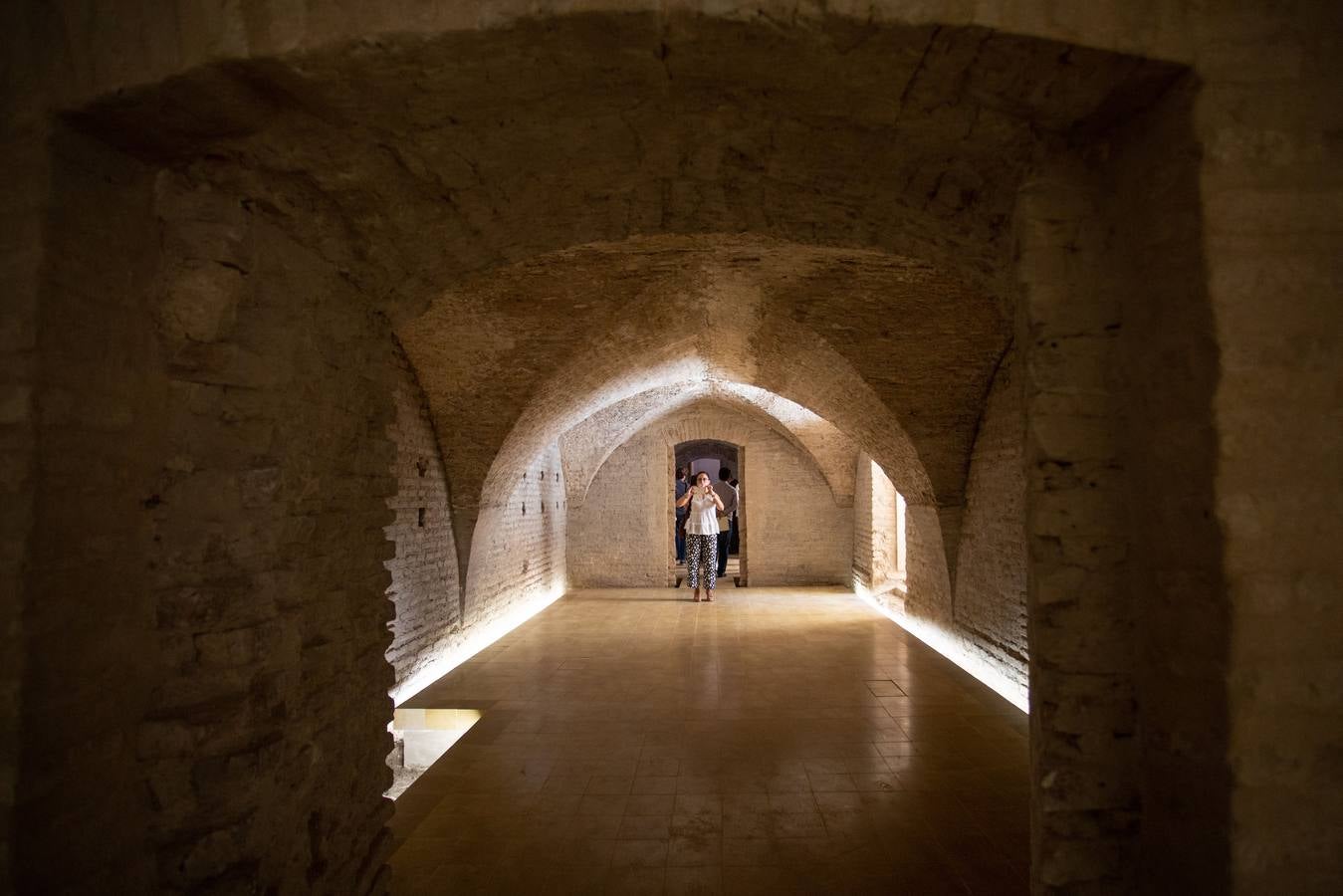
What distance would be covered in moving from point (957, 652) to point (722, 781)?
12.9 ft

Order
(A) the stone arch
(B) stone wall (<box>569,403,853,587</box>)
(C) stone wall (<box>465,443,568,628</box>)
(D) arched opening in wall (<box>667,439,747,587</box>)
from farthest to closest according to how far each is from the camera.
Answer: (D) arched opening in wall (<box>667,439,747,587</box>) < (B) stone wall (<box>569,403,853,587</box>) < (C) stone wall (<box>465,443,568,628</box>) < (A) the stone arch

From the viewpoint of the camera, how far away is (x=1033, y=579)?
199 centimetres

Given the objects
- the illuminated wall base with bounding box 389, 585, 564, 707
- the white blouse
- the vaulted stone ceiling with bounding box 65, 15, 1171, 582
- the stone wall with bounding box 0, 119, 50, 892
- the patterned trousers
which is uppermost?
the vaulted stone ceiling with bounding box 65, 15, 1171, 582

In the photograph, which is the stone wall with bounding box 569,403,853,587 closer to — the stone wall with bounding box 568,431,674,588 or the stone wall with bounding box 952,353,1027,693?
the stone wall with bounding box 568,431,674,588

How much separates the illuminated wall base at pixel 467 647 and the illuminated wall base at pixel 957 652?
472 cm

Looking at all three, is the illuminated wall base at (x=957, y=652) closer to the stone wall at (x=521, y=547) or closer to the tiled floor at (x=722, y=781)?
the tiled floor at (x=722, y=781)

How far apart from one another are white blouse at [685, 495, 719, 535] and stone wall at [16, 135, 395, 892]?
8.60 meters

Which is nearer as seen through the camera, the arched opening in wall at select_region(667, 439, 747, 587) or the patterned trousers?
the patterned trousers

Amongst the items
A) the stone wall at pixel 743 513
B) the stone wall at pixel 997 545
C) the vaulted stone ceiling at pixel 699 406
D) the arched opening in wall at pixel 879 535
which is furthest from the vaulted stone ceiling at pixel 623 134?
the stone wall at pixel 743 513

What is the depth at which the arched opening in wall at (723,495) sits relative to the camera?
41.7ft

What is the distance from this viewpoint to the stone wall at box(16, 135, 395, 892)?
170 cm

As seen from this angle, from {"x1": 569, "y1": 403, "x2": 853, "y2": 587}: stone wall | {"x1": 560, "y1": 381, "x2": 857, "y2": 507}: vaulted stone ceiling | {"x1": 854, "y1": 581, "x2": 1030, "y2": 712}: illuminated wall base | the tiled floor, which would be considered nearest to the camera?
the tiled floor

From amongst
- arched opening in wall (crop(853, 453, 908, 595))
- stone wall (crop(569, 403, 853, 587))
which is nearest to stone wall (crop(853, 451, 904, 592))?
arched opening in wall (crop(853, 453, 908, 595))

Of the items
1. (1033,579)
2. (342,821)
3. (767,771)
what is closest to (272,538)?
(342,821)
